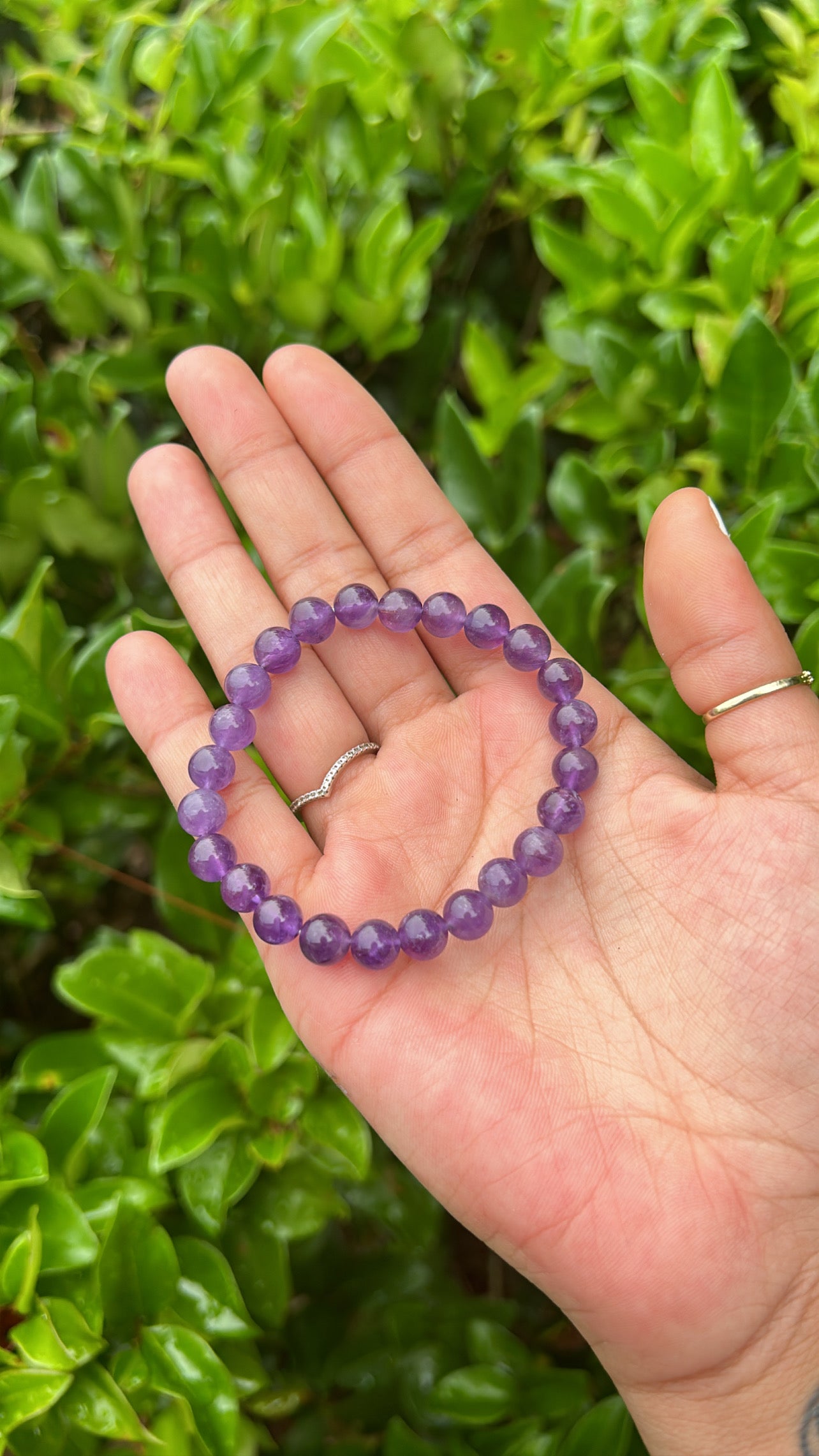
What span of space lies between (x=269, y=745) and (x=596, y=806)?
1.84 feet

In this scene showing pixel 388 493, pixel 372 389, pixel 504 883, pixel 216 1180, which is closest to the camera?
pixel 216 1180

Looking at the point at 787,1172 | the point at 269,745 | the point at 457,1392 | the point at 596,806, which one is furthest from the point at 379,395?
the point at 457,1392

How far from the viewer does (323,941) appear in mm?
1588


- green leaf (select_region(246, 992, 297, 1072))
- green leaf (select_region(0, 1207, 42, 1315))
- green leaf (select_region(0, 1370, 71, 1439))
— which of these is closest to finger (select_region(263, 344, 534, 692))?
green leaf (select_region(246, 992, 297, 1072))

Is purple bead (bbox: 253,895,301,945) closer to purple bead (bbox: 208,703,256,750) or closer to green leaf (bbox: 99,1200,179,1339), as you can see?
purple bead (bbox: 208,703,256,750)

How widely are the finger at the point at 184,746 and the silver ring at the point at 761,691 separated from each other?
67cm

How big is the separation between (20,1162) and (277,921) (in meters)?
0.47

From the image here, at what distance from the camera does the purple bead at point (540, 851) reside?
1.65 m

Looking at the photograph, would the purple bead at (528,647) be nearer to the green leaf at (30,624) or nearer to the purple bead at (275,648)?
the purple bead at (275,648)

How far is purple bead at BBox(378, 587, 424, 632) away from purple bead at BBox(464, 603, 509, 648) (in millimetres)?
91

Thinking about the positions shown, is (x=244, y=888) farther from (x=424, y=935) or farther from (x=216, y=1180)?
(x=216, y=1180)

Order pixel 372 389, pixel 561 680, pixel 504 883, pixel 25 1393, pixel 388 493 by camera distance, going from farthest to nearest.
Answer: pixel 372 389
pixel 388 493
pixel 561 680
pixel 504 883
pixel 25 1393

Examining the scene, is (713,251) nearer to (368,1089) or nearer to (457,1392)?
(368,1089)

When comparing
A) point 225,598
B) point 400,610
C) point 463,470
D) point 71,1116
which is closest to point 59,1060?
point 71,1116
